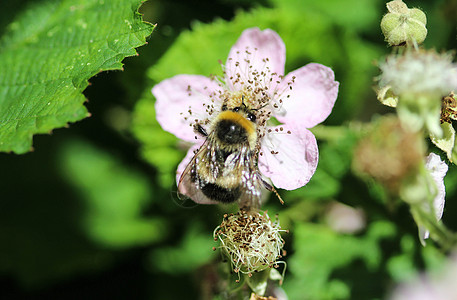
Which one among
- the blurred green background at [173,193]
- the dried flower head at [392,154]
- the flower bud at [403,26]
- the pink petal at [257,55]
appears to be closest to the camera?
the dried flower head at [392,154]

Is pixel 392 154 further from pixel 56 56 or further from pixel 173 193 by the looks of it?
pixel 56 56

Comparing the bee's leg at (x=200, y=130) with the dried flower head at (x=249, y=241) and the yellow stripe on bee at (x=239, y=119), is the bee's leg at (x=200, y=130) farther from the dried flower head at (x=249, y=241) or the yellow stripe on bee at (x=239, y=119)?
the dried flower head at (x=249, y=241)

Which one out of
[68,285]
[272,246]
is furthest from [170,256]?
[272,246]

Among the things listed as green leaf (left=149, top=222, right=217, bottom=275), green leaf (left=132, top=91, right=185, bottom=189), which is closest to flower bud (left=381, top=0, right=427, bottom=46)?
green leaf (left=132, top=91, right=185, bottom=189)

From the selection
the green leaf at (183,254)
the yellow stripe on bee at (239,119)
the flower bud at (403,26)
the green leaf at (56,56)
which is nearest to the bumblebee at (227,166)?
the yellow stripe on bee at (239,119)

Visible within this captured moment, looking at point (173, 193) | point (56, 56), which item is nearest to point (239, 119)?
point (173, 193)

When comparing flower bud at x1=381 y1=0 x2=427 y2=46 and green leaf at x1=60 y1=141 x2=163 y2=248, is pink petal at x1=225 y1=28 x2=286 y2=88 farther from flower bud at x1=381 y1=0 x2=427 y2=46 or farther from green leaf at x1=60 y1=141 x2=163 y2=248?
green leaf at x1=60 y1=141 x2=163 y2=248
